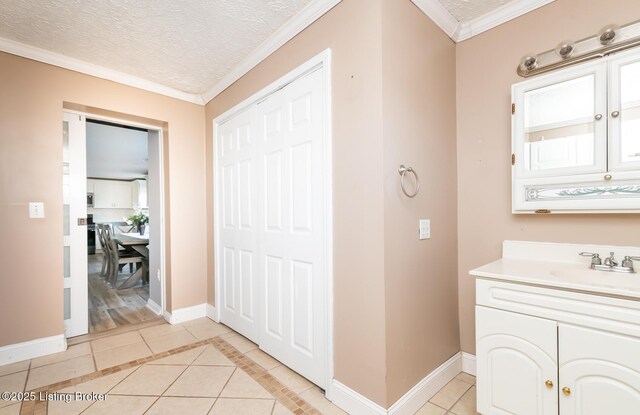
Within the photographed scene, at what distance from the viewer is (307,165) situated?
195cm

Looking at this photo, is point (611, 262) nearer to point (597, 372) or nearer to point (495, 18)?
point (597, 372)

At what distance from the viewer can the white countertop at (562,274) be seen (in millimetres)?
1155

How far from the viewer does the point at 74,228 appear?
2.71 m

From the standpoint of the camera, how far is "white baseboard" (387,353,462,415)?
5.17ft

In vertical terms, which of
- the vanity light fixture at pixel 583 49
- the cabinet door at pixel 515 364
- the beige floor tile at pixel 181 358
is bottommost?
the beige floor tile at pixel 181 358

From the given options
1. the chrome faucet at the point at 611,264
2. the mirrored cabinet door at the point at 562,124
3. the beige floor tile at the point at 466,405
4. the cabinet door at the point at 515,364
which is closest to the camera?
the cabinet door at the point at 515,364

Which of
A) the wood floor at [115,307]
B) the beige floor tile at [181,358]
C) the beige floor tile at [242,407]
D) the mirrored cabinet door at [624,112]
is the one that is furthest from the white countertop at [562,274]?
the wood floor at [115,307]

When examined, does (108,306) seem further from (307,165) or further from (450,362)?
(450,362)

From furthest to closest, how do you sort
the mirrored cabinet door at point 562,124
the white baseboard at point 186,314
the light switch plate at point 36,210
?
the white baseboard at point 186,314, the light switch plate at point 36,210, the mirrored cabinet door at point 562,124

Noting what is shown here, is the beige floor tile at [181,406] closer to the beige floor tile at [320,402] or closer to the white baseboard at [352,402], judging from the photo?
the beige floor tile at [320,402]

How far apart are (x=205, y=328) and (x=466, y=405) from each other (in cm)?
236

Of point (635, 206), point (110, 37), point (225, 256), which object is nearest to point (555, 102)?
point (635, 206)

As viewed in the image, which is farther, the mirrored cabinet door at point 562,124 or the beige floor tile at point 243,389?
the beige floor tile at point 243,389

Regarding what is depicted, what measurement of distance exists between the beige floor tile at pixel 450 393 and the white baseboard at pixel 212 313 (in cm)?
220
